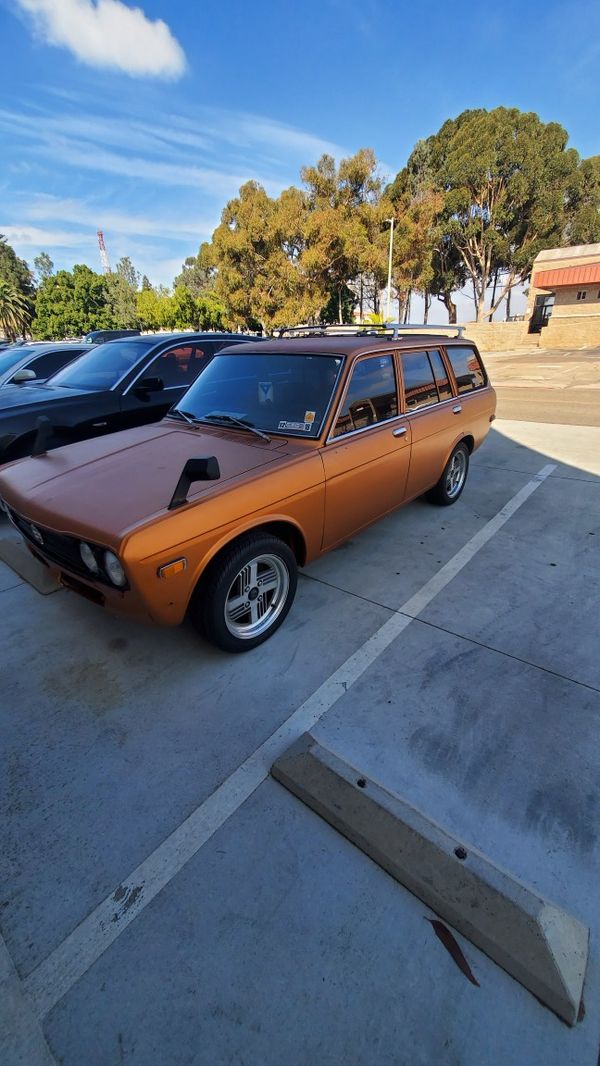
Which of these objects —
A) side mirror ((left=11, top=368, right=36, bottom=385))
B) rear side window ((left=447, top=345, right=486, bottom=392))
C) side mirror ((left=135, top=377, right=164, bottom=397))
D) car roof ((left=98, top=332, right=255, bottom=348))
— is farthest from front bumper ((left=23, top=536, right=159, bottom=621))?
side mirror ((left=11, top=368, right=36, bottom=385))

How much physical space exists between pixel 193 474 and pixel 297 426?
113 centimetres

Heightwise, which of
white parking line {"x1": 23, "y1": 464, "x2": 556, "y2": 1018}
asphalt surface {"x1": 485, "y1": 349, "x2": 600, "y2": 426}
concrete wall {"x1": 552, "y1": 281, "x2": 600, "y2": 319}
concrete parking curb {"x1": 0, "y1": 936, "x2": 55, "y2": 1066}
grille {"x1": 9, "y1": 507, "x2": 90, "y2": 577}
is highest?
concrete wall {"x1": 552, "y1": 281, "x2": 600, "y2": 319}

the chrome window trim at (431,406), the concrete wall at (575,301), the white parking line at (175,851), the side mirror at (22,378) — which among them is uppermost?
the concrete wall at (575,301)

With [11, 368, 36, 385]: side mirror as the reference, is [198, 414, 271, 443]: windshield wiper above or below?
below

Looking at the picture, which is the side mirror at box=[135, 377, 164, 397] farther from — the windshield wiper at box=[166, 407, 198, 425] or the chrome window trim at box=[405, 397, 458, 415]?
the chrome window trim at box=[405, 397, 458, 415]

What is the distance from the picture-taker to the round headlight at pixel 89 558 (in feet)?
7.64

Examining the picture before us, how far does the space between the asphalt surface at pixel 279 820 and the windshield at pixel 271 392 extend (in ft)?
4.10

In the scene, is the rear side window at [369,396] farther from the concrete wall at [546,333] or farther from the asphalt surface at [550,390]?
the concrete wall at [546,333]

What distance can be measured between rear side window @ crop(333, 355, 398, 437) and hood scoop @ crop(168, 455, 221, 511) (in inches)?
45.7

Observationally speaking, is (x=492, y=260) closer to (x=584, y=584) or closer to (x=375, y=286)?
(x=375, y=286)

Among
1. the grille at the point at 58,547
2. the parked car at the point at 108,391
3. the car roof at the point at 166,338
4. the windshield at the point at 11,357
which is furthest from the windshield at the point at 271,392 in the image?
the windshield at the point at 11,357

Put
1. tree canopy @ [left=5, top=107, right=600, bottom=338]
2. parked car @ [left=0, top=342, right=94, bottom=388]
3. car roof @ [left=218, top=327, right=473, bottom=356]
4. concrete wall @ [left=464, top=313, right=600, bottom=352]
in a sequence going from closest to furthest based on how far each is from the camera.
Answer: car roof @ [left=218, top=327, right=473, bottom=356] < parked car @ [left=0, top=342, right=94, bottom=388] < tree canopy @ [left=5, top=107, right=600, bottom=338] < concrete wall @ [left=464, top=313, right=600, bottom=352]

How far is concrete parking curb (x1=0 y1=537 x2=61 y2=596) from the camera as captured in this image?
3.61 meters

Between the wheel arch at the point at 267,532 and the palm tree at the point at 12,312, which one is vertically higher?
the palm tree at the point at 12,312
